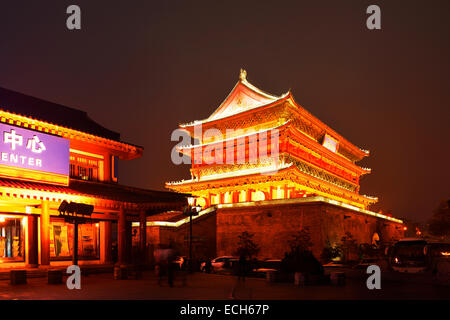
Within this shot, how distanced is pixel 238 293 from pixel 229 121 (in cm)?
3813

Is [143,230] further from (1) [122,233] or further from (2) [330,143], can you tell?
(2) [330,143]

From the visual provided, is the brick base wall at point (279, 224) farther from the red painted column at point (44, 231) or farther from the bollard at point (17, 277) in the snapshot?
the bollard at point (17, 277)

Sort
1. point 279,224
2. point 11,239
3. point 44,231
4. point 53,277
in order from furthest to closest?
point 279,224 < point 11,239 < point 44,231 < point 53,277

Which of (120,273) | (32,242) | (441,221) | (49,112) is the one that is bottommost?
(441,221)

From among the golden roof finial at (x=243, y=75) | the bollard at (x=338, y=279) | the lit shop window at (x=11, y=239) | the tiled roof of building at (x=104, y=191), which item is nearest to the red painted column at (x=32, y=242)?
the lit shop window at (x=11, y=239)

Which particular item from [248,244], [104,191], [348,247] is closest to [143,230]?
[104,191]

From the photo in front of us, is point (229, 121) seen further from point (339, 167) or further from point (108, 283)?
point (108, 283)

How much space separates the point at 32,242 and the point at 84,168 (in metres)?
4.22

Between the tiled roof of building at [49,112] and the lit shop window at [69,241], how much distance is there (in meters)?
4.61

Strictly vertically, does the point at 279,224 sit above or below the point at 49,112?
below

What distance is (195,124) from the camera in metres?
52.2

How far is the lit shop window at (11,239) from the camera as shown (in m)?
17.9

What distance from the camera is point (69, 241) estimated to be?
2008cm
